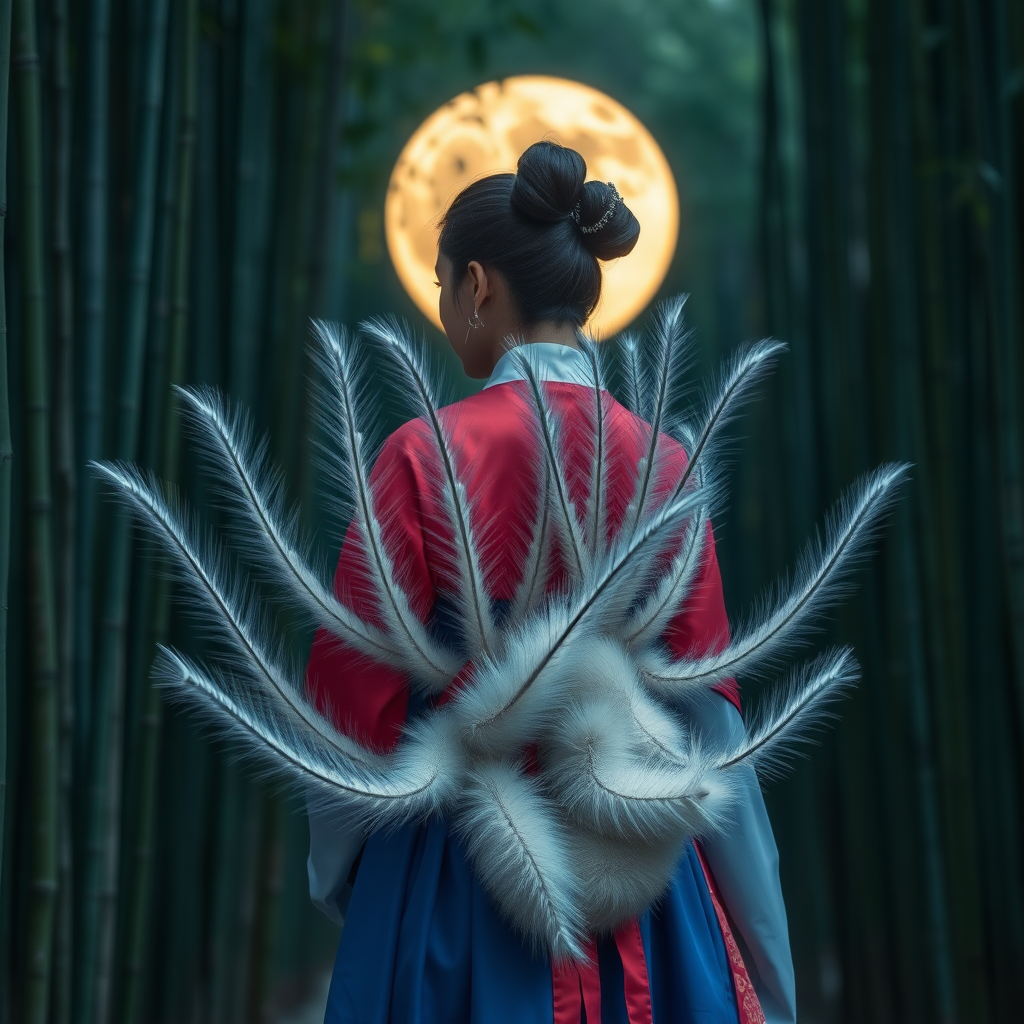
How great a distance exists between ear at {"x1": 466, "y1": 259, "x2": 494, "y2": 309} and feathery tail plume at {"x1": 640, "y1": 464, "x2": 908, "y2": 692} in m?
0.29

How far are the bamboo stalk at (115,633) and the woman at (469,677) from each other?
404 mm

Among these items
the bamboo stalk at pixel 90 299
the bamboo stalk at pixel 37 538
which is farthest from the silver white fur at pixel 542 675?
the bamboo stalk at pixel 90 299

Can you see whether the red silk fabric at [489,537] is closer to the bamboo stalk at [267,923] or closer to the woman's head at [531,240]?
the woman's head at [531,240]

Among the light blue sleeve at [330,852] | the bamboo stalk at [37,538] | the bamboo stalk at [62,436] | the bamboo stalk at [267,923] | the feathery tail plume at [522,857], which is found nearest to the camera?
the feathery tail plume at [522,857]

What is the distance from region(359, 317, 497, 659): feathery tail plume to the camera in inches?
32.4

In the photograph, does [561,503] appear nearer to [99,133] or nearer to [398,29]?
[99,133]

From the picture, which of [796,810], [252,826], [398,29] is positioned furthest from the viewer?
[398,29]

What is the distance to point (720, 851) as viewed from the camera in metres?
0.91

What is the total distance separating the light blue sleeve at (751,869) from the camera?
90 centimetres

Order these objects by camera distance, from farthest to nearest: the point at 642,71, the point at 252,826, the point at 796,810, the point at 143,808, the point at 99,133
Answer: the point at 642,71 → the point at 796,810 → the point at 252,826 → the point at 143,808 → the point at 99,133

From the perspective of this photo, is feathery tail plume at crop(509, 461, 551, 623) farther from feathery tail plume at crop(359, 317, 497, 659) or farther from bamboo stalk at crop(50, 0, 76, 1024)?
bamboo stalk at crop(50, 0, 76, 1024)

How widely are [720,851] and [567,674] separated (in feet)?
0.67

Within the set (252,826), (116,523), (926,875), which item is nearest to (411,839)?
(116,523)

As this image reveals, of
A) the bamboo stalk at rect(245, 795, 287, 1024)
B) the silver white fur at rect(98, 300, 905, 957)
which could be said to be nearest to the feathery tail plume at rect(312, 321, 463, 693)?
the silver white fur at rect(98, 300, 905, 957)
